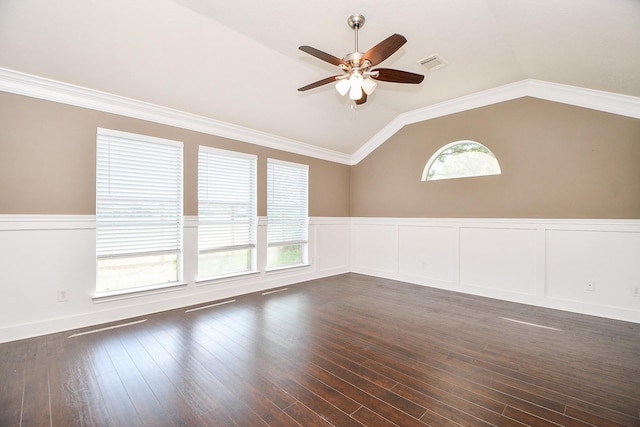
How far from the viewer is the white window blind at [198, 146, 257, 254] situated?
4145 millimetres

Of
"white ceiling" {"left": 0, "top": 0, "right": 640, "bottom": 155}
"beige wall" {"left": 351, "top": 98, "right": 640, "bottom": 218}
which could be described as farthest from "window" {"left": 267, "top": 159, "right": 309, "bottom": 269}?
"beige wall" {"left": 351, "top": 98, "right": 640, "bottom": 218}

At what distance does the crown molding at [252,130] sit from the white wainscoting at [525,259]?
1544mm

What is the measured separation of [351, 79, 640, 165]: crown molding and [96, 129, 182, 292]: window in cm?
400

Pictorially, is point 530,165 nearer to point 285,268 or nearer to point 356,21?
point 356,21

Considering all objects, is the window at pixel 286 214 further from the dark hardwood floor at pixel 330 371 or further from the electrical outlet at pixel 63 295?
the electrical outlet at pixel 63 295

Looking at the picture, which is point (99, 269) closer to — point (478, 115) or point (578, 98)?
point (478, 115)

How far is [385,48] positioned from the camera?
2.12m

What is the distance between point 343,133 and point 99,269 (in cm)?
429

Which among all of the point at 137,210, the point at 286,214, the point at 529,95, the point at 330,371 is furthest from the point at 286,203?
the point at 529,95

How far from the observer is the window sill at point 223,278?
406cm

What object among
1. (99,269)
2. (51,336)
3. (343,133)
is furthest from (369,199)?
(51,336)

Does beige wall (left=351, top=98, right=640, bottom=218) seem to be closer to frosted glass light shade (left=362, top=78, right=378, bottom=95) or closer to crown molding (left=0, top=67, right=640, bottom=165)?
crown molding (left=0, top=67, right=640, bottom=165)

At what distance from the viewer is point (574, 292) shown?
3.72 metres

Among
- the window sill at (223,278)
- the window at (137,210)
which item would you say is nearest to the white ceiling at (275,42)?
the window at (137,210)
